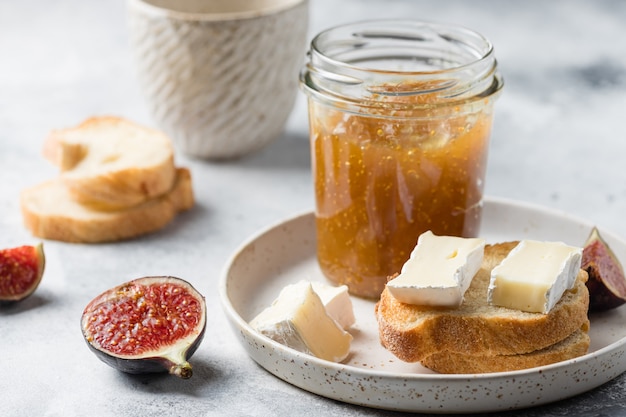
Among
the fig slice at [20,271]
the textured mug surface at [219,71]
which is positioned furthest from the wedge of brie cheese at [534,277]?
the textured mug surface at [219,71]

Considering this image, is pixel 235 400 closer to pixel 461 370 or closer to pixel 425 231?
pixel 461 370

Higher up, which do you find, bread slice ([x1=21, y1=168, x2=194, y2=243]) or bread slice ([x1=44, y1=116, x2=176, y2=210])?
bread slice ([x1=44, y1=116, x2=176, y2=210])

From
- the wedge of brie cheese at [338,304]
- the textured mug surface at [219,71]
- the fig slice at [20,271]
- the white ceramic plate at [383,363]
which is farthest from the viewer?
the textured mug surface at [219,71]

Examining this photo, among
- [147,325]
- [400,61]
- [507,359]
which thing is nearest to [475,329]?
[507,359]

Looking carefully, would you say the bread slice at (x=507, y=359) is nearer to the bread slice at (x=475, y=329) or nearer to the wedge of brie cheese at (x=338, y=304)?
the bread slice at (x=475, y=329)

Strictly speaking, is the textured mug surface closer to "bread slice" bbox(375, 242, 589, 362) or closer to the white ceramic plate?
the white ceramic plate

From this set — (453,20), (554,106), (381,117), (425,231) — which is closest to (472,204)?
(425,231)

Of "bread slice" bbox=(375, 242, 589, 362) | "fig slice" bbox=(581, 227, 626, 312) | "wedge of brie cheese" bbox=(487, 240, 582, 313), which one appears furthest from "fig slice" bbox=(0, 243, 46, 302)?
"fig slice" bbox=(581, 227, 626, 312)

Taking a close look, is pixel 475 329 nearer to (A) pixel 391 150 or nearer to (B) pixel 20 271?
(A) pixel 391 150
